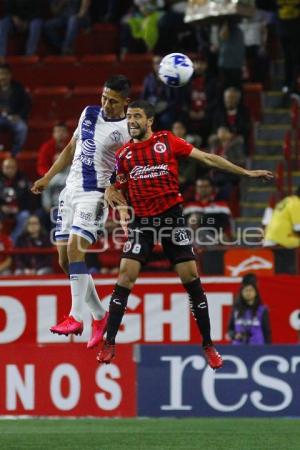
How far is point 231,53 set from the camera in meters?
21.0

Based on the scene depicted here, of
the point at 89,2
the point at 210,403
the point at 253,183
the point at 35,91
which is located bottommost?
the point at 210,403

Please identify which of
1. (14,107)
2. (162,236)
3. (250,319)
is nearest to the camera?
(162,236)

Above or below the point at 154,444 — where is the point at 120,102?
above

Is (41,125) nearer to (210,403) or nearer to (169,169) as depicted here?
(210,403)

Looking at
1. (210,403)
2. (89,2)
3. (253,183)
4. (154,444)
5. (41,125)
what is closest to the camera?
(154,444)

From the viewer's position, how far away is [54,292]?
1819cm

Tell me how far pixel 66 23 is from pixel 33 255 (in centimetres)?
661

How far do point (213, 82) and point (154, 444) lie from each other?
920 centimetres

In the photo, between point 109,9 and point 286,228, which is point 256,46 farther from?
point 286,228

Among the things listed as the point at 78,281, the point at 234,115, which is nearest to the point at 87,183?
the point at 78,281

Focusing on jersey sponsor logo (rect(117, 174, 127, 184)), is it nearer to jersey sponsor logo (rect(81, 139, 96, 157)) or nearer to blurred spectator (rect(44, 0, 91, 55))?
jersey sponsor logo (rect(81, 139, 96, 157))

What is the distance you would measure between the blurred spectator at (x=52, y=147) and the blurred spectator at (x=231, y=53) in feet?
7.98

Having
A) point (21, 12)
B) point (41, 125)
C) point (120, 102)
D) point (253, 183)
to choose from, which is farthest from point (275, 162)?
point (120, 102)

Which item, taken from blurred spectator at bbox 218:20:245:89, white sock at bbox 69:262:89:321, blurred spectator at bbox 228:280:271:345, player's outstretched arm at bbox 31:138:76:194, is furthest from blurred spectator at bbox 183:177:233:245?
white sock at bbox 69:262:89:321
